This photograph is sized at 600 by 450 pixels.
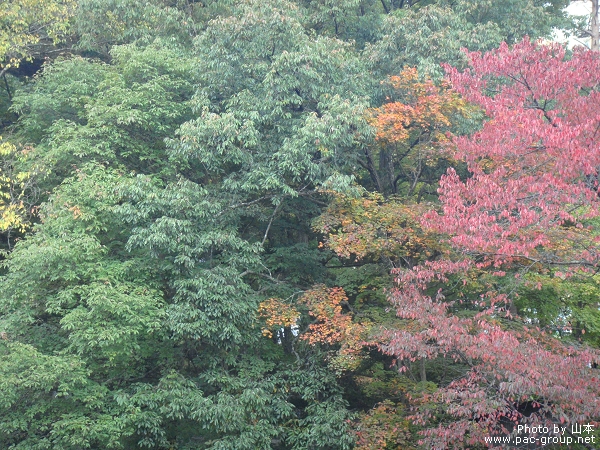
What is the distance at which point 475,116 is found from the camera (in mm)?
11859

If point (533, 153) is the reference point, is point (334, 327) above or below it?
below

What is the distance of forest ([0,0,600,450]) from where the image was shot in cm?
777

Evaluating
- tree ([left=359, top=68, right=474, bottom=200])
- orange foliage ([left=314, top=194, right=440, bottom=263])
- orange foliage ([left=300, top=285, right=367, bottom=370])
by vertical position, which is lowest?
orange foliage ([left=300, top=285, right=367, bottom=370])

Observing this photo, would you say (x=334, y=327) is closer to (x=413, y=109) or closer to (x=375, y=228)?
(x=375, y=228)

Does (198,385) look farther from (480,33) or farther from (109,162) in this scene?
(480,33)

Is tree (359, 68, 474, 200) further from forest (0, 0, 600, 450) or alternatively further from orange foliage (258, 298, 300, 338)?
orange foliage (258, 298, 300, 338)

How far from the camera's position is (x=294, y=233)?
13.6m

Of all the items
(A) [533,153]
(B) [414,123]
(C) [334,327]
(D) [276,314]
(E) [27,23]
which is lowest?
(C) [334,327]

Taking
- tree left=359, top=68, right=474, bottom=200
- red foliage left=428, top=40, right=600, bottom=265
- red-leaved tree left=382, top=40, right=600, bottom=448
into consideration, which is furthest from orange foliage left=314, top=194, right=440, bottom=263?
red foliage left=428, top=40, right=600, bottom=265

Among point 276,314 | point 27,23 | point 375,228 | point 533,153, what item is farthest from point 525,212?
point 27,23

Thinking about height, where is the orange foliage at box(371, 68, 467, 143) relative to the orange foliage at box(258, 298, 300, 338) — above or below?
above

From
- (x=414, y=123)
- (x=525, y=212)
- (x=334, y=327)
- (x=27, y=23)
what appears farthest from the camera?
(x=27, y=23)

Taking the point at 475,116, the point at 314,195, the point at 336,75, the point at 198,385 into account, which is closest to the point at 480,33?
the point at 475,116

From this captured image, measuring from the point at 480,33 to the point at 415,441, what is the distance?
8.60 metres
